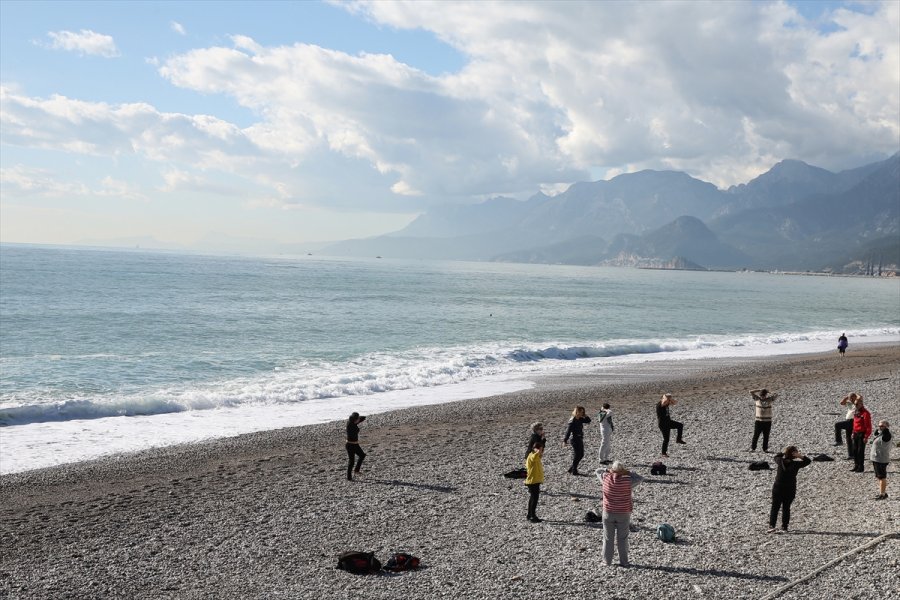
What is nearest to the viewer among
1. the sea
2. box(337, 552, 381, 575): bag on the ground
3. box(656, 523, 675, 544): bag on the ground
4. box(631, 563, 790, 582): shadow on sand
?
box(631, 563, 790, 582): shadow on sand

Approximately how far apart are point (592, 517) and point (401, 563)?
3.94m

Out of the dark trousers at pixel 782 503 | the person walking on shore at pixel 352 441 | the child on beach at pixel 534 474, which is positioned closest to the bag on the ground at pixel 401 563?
the child on beach at pixel 534 474

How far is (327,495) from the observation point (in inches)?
565

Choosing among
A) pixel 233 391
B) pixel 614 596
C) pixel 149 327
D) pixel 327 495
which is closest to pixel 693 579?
pixel 614 596

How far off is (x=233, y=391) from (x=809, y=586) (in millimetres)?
23689

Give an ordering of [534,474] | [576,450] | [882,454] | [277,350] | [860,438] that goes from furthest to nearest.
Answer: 1. [277,350]
2. [576,450]
3. [860,438]
4. [882,454]
5. [534,474]

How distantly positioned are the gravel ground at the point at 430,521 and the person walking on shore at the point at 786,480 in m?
0.39

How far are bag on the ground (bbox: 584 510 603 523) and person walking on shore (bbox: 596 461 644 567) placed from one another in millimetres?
2024

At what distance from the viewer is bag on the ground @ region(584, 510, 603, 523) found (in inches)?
481

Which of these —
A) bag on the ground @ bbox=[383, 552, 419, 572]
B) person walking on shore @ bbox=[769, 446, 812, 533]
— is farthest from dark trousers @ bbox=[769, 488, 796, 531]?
bag on the ground @ bbox=[383, 552, 419, 572]

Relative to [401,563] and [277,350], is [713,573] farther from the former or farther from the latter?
[277,350]

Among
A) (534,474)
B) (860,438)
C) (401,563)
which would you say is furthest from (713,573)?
(860,438)

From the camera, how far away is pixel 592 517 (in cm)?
1224

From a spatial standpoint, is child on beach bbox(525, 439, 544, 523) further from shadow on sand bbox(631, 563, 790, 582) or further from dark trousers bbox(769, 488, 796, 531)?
dark trousers bbox(769, 488, 796, 531)
